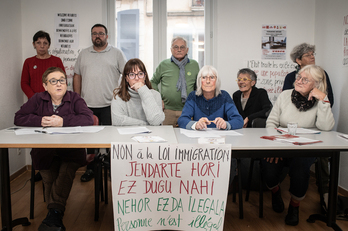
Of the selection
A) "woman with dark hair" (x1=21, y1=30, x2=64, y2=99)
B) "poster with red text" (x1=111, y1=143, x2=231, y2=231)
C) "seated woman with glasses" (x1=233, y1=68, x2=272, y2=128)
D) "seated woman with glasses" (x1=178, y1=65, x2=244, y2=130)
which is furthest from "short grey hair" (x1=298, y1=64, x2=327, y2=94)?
"woman with dark hair" (x1=21, y1=30, x2=64, y2=99)

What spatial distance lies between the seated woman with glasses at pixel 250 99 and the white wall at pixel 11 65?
2610 millimetres

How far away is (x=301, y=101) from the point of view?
2.22 metres

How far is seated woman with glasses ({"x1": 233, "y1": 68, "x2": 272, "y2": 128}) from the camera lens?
2988 millimetres


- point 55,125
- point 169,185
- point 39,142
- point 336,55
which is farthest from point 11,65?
point 336,55

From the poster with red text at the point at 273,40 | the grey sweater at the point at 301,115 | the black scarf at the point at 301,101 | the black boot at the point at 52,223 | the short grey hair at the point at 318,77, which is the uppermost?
the poster with red text at the point at 273,40

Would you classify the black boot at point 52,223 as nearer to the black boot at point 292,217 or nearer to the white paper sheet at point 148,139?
the white paper sheet at point 148,139

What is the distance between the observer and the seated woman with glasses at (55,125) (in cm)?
180

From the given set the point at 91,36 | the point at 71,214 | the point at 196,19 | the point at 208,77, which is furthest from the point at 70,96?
the point at 196,19

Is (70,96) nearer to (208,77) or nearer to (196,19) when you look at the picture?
(208,77)

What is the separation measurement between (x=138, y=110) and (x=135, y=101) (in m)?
0.08

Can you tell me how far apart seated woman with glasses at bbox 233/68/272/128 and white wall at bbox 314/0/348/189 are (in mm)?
718

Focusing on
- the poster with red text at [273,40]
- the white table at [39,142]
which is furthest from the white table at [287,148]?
the poster with red text at [273,40]

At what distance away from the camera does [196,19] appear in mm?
3623

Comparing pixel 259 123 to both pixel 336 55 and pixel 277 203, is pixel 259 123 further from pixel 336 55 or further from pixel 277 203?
pixel 336 55
